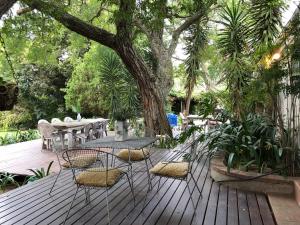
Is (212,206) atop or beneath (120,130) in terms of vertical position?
beneath

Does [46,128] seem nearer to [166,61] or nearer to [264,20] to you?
[166,61]

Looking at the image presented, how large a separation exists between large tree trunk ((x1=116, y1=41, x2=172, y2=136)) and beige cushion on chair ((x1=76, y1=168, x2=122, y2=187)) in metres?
4.83

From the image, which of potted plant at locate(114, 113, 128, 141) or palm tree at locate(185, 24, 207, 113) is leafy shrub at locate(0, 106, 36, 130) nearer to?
palm tree at locate(185, 24, 207, 113)

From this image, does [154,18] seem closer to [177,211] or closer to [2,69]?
[177,211]

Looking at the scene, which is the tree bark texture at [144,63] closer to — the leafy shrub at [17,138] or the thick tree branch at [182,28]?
the thick tree branch at [182,28]

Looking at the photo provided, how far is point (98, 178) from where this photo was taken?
3.20 metres

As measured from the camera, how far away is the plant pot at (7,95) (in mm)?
2354

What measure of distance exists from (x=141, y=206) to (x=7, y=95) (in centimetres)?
199

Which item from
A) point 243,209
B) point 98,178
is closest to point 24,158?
point 98,178

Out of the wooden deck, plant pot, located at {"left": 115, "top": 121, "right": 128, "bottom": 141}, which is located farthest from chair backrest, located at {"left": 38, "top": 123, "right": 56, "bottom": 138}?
plant pot, located at {"left": 115, "top": 121, "right": 128, "bottom": 141}

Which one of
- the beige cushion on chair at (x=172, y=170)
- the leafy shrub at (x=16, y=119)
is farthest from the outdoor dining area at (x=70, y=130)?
the leafy shrub at (x=16, y=119)

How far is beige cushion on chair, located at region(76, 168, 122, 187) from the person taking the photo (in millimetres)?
3114

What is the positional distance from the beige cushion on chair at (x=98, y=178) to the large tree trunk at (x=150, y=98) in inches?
190

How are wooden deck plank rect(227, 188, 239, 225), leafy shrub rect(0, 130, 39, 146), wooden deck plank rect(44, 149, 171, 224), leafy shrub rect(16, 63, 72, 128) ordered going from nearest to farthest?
wooden deck plank rect(227, 188, 239, 225)
wooden deck plank rect(44, 149, 171, 224)
leafy shrub rect(0, 130, 39, 146)
leafy shrub rect(16, 63, 72, 128)
